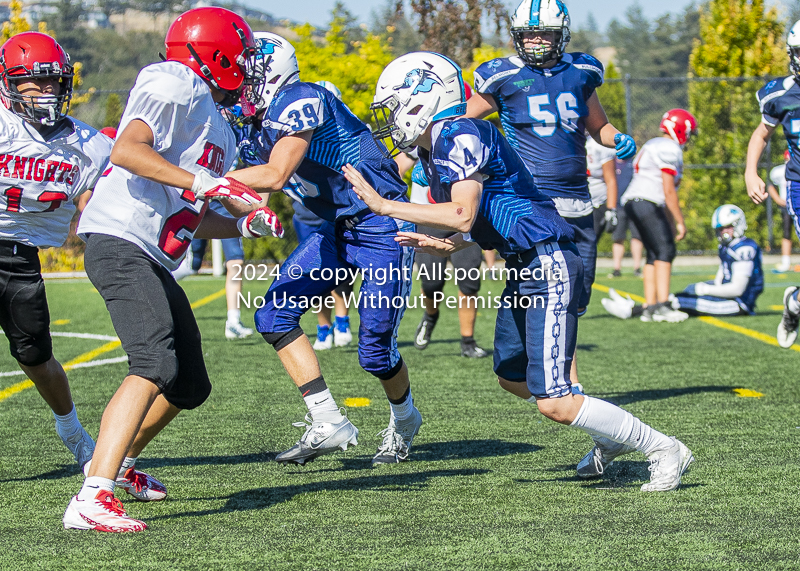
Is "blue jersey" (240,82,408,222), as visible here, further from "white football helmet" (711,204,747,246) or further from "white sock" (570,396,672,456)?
"white football helmet" (711,204,747,246)

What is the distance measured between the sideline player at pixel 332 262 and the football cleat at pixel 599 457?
85 centimetres

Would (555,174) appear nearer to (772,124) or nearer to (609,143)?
(609,143)

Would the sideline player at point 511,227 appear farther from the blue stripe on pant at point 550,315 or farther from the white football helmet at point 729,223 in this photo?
the white football helmet at point 729,223

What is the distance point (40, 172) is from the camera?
12.3ft

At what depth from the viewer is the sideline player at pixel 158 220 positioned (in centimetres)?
301

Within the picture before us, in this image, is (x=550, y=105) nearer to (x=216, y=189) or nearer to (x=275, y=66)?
(x=275, y=66)

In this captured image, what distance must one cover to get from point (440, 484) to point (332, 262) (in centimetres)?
108

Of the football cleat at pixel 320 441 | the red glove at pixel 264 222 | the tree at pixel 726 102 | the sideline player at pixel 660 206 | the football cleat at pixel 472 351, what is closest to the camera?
the red glove at pixel 264 222

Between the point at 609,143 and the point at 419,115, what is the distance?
193cm

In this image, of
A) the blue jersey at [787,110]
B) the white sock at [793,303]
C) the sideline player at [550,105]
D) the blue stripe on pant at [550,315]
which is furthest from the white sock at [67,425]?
the white sock at [793,303]

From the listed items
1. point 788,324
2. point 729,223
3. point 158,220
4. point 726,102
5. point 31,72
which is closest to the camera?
point 158,220

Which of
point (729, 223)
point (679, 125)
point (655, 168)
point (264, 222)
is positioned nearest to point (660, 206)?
point (655, 168)

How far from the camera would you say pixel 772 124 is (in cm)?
584

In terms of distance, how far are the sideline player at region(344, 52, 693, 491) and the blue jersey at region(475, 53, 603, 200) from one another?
146cm
